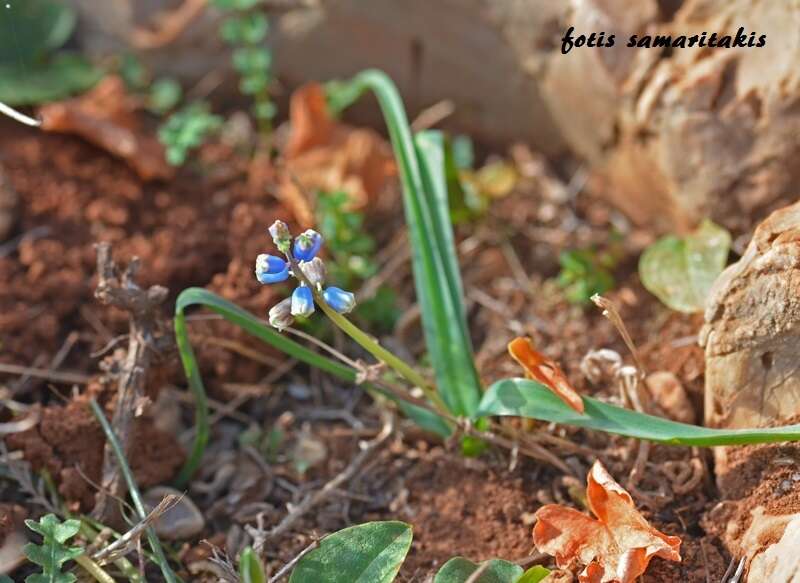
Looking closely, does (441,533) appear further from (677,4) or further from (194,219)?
(677,4)

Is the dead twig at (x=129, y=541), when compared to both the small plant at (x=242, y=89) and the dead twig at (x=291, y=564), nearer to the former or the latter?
the dead twig at (x=291, y=564)

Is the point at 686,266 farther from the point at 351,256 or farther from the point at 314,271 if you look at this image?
the point at 314,271

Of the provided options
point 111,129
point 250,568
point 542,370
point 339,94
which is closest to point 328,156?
point 339,94

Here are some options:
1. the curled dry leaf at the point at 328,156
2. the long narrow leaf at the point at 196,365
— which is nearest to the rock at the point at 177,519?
the long narrow leaf at the point at 196,365

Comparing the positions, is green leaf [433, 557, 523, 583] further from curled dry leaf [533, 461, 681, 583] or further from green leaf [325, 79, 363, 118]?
green leaf [325, 79, 363, 118]

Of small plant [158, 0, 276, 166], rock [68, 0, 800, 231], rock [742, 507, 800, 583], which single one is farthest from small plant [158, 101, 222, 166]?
rock [742, 507, 800, 583]

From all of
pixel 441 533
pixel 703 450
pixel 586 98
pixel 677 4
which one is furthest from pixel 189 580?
pixel 677 4

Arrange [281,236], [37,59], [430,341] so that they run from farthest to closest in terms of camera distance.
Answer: [37,59], [430,341], [281,236]
